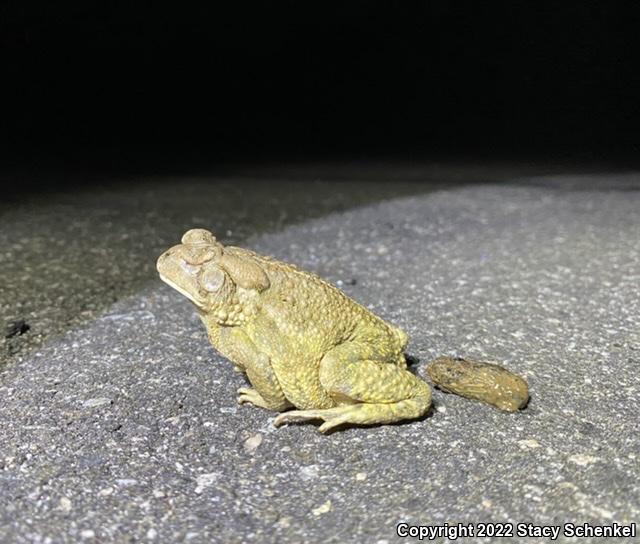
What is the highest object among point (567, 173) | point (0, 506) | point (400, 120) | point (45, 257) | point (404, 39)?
point (404, 39)

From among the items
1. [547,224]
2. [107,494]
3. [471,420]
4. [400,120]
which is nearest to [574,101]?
[400,120]

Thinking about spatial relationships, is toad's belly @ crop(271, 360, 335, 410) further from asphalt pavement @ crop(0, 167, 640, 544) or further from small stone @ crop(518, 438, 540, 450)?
small stone @ crop(518, 438, 540, 450)

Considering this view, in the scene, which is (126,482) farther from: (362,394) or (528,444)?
(528,444)

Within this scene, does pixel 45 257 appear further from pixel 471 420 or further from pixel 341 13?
pixel 341 13

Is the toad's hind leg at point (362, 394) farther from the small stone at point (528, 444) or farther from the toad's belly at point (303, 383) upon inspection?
the small stone at point (528, 444)

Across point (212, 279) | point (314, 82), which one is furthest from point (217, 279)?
point (314, 82)
